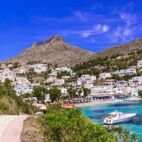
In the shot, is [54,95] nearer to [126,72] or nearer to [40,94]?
[40,94]

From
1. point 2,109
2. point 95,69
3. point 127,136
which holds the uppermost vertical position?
point 95,69

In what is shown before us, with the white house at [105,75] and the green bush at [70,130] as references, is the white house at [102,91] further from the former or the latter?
the green bush at [70,130]

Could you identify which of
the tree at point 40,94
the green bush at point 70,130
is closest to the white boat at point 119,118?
the green bush at point 70,130

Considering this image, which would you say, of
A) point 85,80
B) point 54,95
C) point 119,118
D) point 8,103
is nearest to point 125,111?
point 119,118

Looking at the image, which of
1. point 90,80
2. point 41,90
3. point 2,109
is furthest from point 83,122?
point 90,80

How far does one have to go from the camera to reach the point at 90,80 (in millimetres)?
171125

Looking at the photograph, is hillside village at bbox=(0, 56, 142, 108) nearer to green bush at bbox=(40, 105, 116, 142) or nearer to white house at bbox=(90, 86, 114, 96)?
white house at bbox=(90, 86, 114, 96)

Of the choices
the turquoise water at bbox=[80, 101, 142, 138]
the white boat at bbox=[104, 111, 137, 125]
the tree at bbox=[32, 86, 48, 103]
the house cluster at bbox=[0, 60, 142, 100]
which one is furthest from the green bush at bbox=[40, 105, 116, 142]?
the house cluster at bbox=[0, 60, 142, 100]

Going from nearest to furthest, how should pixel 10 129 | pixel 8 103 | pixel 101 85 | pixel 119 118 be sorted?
pixel 10 129 < pixel 8 103 < pixel 119 118 < pixel 101 85

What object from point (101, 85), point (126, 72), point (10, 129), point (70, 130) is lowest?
point (70, 130)

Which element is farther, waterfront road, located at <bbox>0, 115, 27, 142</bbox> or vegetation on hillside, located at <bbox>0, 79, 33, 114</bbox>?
vegetation on hillside, located at <bbox>0, 79, 33, 114</bbox>

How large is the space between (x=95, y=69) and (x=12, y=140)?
183101 mm

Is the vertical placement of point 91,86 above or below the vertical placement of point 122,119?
above

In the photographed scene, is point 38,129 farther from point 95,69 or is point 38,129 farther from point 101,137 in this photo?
point 95,69
